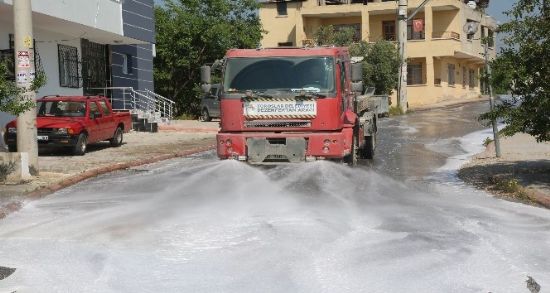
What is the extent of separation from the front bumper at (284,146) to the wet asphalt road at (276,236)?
0.24 metres

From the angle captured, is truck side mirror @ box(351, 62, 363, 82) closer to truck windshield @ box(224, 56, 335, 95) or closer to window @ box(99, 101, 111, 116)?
truck windshield @ box(224, 56, 335, 95)

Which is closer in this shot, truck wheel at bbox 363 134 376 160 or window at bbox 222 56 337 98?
window at bbox 222 56 337 98

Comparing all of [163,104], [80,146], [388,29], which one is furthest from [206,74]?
[388,29]

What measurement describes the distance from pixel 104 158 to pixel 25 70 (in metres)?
5.16

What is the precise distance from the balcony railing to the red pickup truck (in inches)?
1533

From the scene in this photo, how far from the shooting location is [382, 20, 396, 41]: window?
59938 mm

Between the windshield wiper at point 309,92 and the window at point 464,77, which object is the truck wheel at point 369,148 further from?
the window at point 464,77

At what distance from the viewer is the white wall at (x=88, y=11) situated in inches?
862

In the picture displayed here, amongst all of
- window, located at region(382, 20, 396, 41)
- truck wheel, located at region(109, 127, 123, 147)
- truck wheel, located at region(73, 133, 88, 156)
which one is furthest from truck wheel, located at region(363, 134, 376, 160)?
window, located at region(382, 20, 396, 41)

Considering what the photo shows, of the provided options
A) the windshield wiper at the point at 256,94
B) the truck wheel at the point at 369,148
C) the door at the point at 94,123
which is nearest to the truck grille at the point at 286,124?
the windshield wiper at the point at 256,94

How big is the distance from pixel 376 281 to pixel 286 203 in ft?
14.0

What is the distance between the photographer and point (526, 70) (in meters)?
11.8

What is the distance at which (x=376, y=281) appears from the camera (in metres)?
6.53

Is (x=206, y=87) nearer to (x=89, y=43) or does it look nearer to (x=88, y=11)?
(x=88, y=11)
